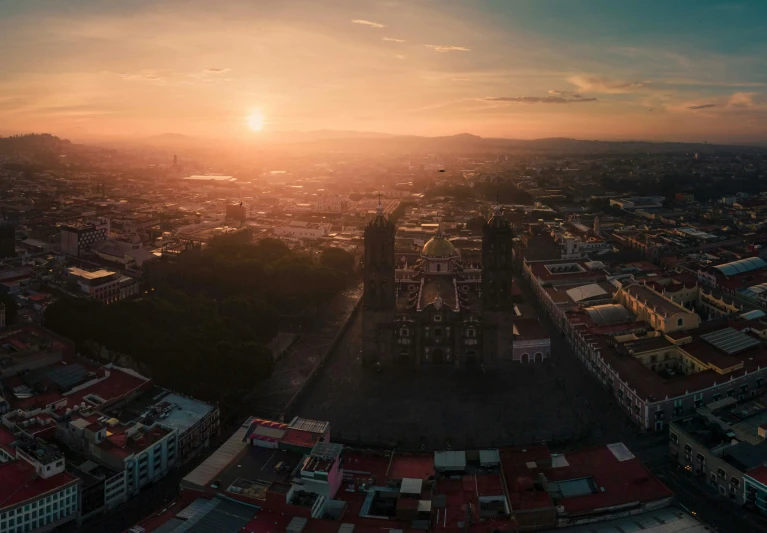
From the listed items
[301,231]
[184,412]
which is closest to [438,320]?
[184,412]

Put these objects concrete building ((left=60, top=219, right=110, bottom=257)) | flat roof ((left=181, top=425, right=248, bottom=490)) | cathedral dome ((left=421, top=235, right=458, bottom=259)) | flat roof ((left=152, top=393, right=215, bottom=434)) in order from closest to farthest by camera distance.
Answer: flat roof ((left=181, top=425, right=248, bottom=490)), flat roof ((left=152, top=393, right=215, bottom=434)), cathedral dome ((left=421, top=235, right=458, bottom=259)), concrete building ((left=60, top=219, right=110, bottom=257))

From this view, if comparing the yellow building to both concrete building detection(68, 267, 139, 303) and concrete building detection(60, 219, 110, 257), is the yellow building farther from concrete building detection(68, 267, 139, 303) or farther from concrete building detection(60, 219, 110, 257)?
concrete building detection(60, 219, 110, 257)

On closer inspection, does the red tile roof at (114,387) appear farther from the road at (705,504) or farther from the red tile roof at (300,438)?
the road at (705,504)

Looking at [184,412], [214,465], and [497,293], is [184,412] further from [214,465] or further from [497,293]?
[497,293]

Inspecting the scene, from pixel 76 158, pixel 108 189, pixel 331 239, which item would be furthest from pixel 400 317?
pixel 76 158

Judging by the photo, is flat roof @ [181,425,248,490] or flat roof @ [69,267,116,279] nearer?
flat roof @ [181,425,248,490]

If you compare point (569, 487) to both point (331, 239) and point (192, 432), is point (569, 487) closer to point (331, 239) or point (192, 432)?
point (192, 432)

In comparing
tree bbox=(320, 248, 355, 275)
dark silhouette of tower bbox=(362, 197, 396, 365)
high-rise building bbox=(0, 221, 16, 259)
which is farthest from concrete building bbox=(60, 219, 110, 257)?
dark silhouette of tower bbox=(362, 197, 396, 365)

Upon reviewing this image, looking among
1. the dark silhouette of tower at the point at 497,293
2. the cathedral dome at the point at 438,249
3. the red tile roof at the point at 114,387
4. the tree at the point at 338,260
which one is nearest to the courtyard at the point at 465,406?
the dark silhouette of tower at the point at 497,293
